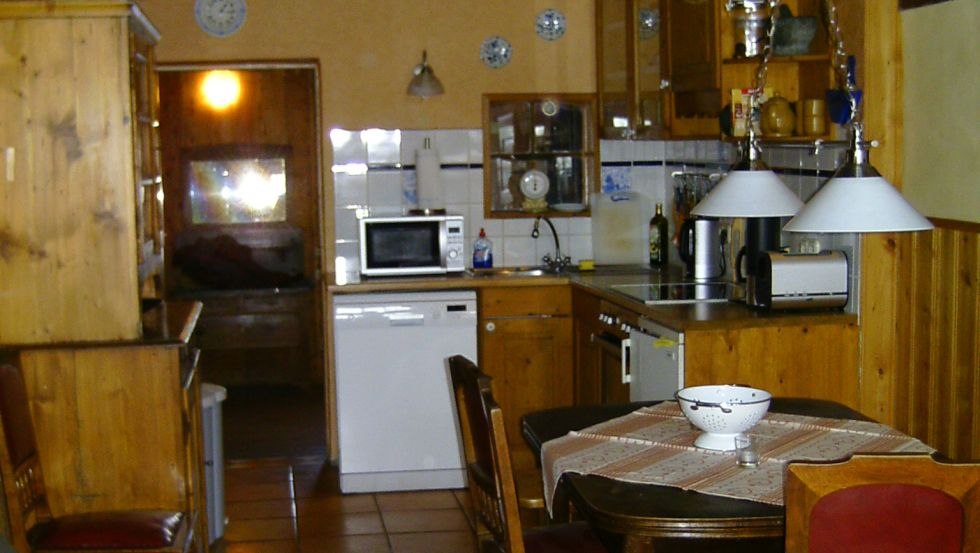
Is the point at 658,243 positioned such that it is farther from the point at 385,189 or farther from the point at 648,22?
the point at 385,189

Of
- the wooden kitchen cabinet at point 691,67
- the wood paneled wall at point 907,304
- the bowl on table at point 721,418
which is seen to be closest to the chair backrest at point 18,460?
the bowl on table at point 721,418

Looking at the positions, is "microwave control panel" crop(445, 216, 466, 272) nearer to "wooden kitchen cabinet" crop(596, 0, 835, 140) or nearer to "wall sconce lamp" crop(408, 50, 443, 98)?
Answer: "wall sconce lamp" crop(408, 50, 443, 98)

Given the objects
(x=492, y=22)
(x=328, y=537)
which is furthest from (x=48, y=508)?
(x=492, y=22)

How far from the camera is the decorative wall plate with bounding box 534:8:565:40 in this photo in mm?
6129

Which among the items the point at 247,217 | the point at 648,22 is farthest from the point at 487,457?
the point at 247,217

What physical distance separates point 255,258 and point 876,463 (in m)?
6.68

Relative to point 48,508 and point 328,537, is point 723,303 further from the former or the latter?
point 48,508

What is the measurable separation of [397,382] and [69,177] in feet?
7.14

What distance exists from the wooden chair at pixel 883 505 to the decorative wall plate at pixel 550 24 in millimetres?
4324

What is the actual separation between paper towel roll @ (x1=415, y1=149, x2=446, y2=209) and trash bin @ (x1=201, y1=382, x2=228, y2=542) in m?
1.76

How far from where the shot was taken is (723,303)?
476 cm

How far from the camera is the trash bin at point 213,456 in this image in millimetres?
4473

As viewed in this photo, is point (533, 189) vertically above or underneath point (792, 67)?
underneath

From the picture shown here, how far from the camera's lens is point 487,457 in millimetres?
2865
